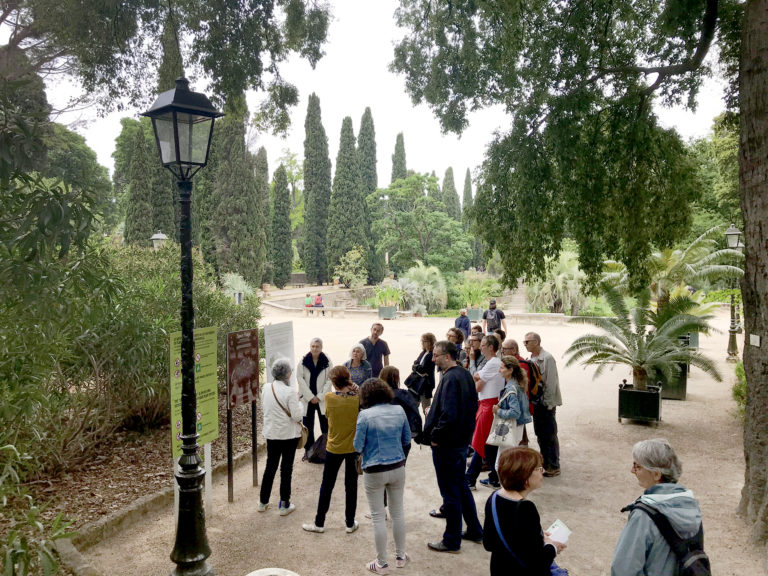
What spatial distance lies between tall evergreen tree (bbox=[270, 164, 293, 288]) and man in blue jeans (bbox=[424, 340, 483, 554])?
40.9 meters

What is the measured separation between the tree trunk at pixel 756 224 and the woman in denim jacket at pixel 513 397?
7.00 feet

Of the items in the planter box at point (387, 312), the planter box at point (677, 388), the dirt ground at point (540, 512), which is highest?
the planter box at point (387, 312)

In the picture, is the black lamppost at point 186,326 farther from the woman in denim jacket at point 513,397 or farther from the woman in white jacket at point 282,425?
the woman in denim jacket at point 513,397

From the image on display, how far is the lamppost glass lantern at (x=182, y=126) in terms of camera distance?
4348mm

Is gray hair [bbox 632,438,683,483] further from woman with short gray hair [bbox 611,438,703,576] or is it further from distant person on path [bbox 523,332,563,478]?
A: distant person on path [bbox 523,332,563,478]

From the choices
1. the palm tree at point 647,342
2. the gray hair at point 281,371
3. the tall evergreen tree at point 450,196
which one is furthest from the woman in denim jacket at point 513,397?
the tall evergreen tree at point 450,196

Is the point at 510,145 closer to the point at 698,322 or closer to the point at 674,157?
the point at 674,157

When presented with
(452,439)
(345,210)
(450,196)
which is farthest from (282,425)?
(450,196)

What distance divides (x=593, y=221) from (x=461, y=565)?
4.85 meters

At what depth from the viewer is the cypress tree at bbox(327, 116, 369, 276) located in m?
42.5

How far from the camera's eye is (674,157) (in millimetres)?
7664

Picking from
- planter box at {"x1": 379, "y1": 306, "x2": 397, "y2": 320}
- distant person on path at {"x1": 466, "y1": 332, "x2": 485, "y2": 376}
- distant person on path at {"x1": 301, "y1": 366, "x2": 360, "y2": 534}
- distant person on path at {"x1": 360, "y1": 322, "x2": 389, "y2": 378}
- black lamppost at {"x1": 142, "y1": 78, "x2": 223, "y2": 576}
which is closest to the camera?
black lamppost at {"x1": 142, "y1": 78, "x2": 223, "y2": 576}

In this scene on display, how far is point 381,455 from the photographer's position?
4.28m

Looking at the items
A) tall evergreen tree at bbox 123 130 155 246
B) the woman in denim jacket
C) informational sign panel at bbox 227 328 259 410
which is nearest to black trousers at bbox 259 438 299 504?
informational sign panel at bbox 227 328 259 410
